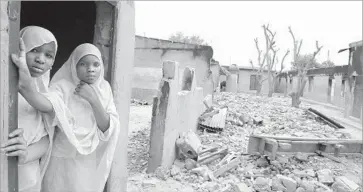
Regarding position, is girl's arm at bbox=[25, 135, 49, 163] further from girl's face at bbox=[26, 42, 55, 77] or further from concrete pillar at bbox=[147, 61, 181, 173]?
concrete pillar at bbox=[147, 61, 181, 173]

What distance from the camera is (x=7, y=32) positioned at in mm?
1392

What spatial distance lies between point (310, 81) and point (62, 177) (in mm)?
24974

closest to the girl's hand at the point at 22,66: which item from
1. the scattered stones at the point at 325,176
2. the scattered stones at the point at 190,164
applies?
the scattered stones at the point at 190,164

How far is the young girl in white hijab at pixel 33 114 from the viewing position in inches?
62.6

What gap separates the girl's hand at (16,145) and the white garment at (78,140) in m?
0.35

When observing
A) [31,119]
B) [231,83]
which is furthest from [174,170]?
[231,83]

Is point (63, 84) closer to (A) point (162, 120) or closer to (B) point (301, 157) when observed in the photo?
(A) point (162, 120)

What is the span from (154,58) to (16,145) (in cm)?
1176

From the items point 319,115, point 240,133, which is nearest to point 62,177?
point 240,133

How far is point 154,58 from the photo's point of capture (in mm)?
13023

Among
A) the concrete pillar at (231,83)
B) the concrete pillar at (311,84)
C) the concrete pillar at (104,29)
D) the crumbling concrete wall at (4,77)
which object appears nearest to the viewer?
the crumbling concrete wall at (4,77)

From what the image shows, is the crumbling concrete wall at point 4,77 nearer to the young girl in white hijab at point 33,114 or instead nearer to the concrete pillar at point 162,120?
the young girl in white hijab at point 33,114

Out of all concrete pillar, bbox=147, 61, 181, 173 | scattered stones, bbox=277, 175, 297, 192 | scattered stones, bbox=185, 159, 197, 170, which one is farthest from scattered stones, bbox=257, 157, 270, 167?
concrete pillar, bbox=147, 61, 181, 173

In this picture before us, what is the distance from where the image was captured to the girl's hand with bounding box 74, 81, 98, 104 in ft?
6.23
